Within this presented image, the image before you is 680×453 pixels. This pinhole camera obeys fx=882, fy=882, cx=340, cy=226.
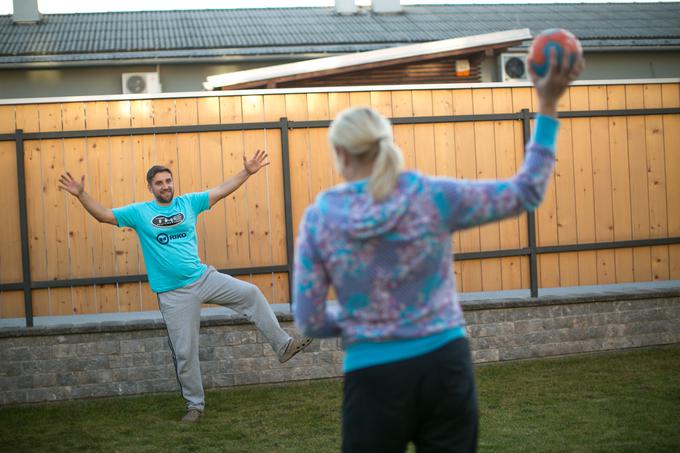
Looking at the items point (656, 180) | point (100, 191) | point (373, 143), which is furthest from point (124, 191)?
point (373, 143)

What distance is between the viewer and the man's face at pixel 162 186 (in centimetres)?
642

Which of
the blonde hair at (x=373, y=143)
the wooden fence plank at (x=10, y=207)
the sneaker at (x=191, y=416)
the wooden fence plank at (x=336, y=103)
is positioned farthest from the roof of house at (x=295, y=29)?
the blonde hair at (x=373, y=143)

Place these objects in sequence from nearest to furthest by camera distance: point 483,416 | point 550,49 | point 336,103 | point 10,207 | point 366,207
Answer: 1. point 366,207
2. point 550,49
3. point 483,416
4. point 10,207
5. point 336,103

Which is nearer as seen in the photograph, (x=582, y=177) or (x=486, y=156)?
(x=486, y=156)

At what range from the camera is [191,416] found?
6.40 metres

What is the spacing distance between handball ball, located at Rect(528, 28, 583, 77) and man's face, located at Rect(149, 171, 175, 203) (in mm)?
4220

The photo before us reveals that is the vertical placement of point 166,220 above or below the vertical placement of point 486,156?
below

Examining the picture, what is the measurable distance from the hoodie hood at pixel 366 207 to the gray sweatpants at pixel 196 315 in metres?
4.21

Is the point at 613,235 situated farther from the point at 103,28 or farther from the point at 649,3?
the point at 649,3

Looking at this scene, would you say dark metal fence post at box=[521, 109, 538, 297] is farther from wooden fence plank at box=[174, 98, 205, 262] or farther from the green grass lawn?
wooden fence plank at box=[174, 98, 205, 262]

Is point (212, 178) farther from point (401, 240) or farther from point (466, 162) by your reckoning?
point (401, 240)

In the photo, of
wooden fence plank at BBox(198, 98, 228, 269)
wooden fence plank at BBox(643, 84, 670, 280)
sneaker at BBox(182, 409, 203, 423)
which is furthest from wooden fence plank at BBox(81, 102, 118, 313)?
wooden fence plank at BBox(643, 84, 670, 280)

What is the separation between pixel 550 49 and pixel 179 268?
172 inches

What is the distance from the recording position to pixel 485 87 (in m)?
8.20
